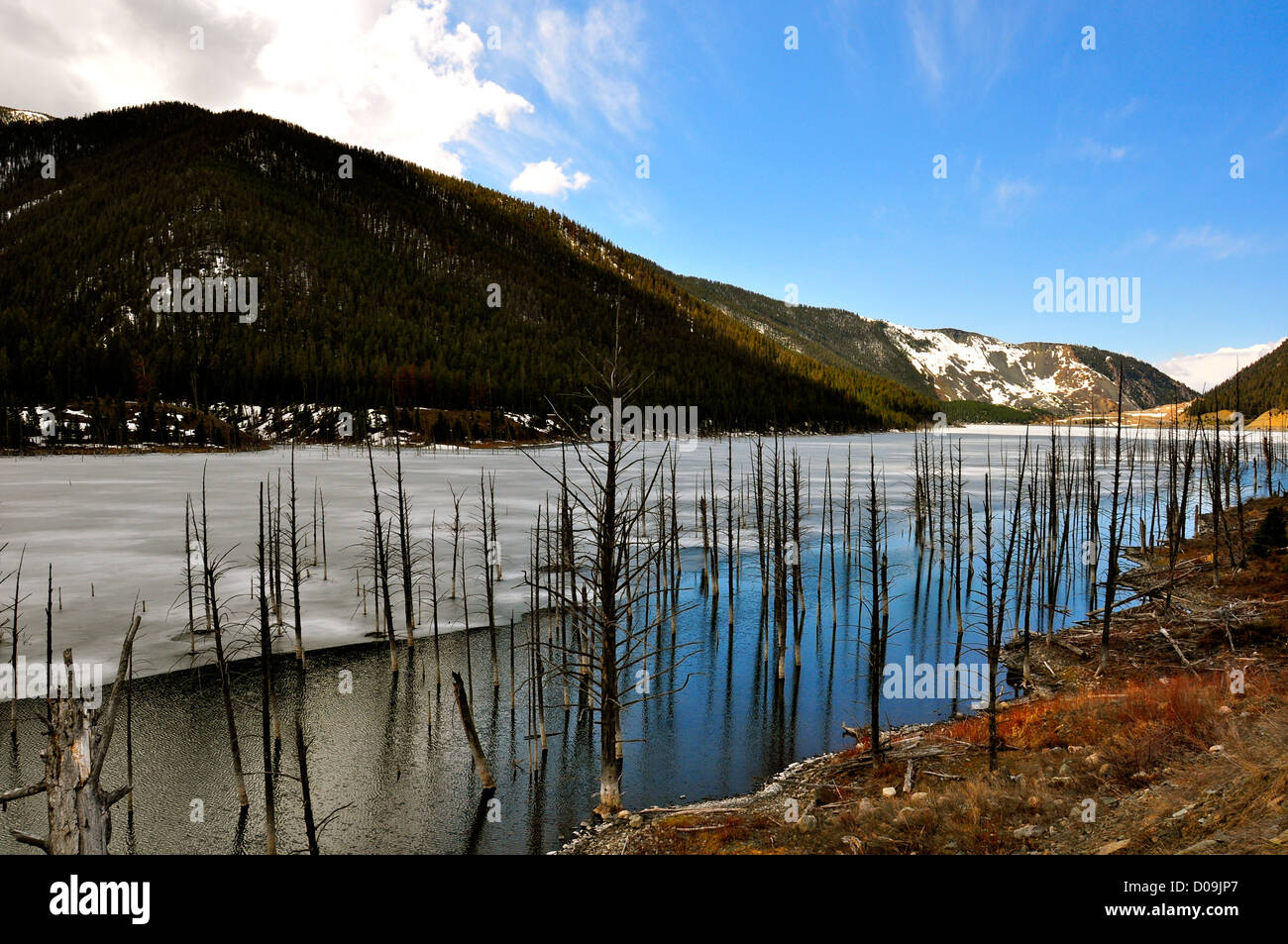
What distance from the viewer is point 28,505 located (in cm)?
5500

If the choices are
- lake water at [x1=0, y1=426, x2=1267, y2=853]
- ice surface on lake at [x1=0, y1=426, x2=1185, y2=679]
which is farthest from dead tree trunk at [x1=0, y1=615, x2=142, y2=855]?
ice surface on lake at [x1=0, y1=426, x2=1185, y2=679]

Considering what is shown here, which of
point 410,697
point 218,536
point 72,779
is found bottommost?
point 410,697

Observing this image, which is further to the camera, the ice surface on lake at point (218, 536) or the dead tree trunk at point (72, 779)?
the ice surface on lake at point (218, 536)

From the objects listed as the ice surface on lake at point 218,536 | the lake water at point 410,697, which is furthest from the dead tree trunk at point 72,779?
the ice surface on lake at point 218,536

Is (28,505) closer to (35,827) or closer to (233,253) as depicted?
(35,827)

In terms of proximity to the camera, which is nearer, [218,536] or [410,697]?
[410,697]

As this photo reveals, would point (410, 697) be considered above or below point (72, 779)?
below

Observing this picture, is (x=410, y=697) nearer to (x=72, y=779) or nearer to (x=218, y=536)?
(x=72, y=779)

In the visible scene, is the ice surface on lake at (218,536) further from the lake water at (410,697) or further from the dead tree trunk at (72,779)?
the dead tree trunk at (72,779)

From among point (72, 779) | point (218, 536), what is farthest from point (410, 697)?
point (218, 536)

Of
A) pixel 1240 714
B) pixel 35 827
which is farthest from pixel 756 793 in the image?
pixel 35 827
